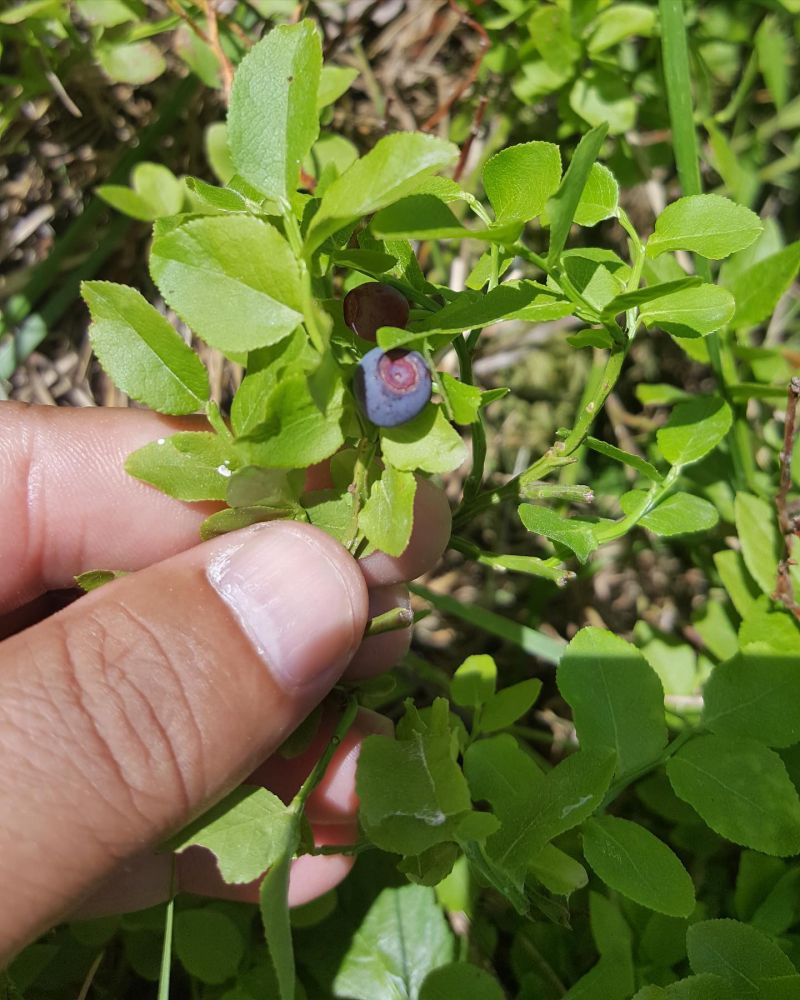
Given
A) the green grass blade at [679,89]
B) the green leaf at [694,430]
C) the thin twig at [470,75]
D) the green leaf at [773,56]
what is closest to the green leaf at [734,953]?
the green leaf at [694,430]

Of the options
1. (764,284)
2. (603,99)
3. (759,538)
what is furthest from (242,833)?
(603,99)

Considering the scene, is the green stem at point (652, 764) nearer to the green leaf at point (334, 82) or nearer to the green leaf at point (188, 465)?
the green leaf at point (188, 465)

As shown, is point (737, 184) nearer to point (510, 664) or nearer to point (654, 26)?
point (654, 26)

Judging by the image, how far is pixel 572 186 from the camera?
2.65 ft

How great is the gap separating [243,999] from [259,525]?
0.78 meters

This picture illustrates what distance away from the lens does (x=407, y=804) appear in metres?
0.99

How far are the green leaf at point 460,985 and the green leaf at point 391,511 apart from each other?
0.68 m

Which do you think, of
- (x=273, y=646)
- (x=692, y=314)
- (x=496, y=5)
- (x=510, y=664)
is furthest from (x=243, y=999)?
(x=496, y=5)

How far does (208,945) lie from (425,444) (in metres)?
0.97

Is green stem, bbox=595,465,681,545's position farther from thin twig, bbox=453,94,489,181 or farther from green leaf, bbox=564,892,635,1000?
thin twig, bbox=453,94,489,181

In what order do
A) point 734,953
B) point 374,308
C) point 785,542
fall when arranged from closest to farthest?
point 374,308 → point 734,953 → point 785,542

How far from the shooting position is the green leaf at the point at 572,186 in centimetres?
79

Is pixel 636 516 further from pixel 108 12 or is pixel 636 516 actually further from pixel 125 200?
pixel 108 12

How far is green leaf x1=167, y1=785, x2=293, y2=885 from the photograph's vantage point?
0.99 meters
